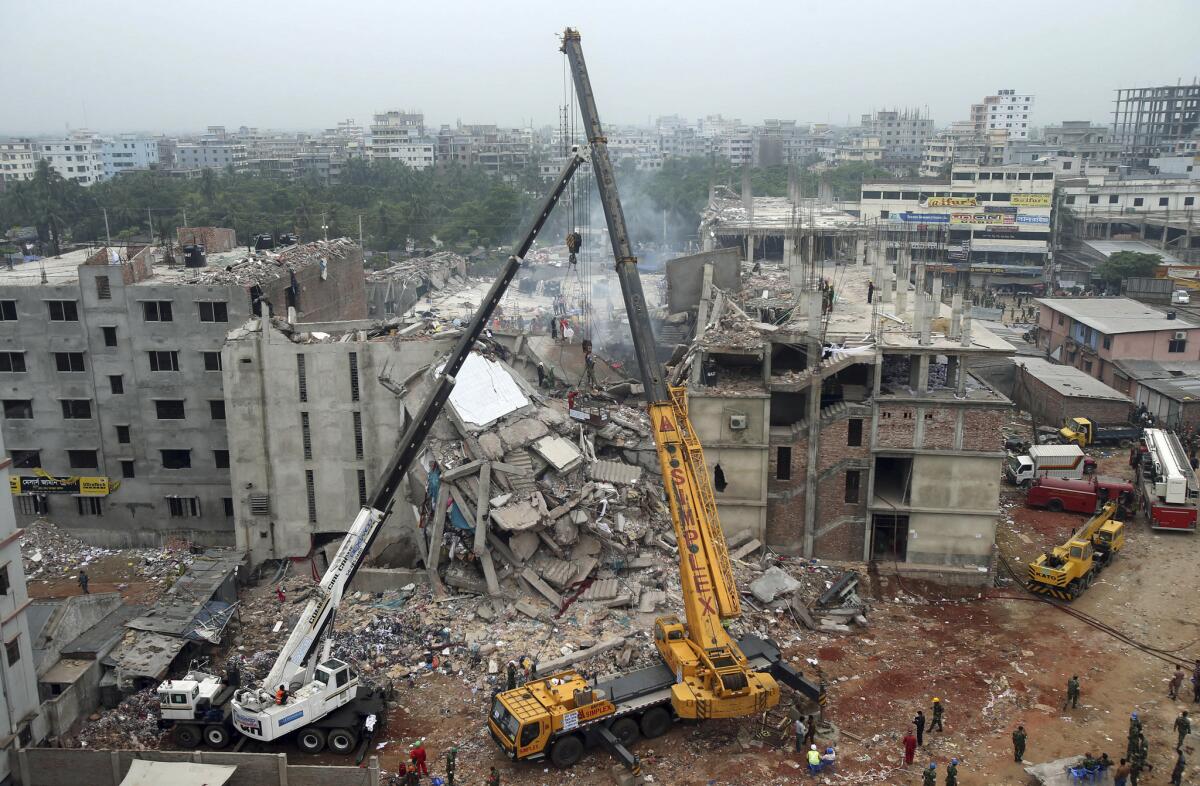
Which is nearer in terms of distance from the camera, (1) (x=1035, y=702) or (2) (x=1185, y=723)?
(2) (x=1185, y=723)

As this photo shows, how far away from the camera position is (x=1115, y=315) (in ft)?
137

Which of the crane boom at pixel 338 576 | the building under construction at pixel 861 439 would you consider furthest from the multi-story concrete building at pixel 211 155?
the crane boom at pixel 338 576

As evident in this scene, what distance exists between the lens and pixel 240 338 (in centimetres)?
2381

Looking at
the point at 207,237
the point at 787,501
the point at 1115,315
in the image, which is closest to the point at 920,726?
the point at 787,501

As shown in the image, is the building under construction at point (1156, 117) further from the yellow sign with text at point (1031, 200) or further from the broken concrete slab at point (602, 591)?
the broken concrete slab at point (602, 591)

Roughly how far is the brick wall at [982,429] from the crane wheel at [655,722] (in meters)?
10.5

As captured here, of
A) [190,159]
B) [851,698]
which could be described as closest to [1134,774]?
[851,698]

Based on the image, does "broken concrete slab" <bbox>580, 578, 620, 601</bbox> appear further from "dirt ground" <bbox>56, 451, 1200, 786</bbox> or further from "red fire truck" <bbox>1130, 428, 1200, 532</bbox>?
"red fire truck" <bbox>1130, 428, 1200, 532</bbox>

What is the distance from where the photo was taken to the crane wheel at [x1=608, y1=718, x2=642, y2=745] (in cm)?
1645

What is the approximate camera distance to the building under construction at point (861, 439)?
22.9m

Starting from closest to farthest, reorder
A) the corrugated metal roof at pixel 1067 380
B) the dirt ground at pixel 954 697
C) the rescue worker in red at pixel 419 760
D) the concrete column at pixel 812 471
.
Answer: the rescue worker in red at pixel 419 760
the dirt ground at pixel 954 697
the concrete column at pixel 812 471
the corrugated metal roof at pixel 1067 380

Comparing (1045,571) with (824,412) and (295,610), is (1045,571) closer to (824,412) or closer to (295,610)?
(824,412)

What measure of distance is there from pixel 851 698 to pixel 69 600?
15.7 metres

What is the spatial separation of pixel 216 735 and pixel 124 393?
13.0 meters
